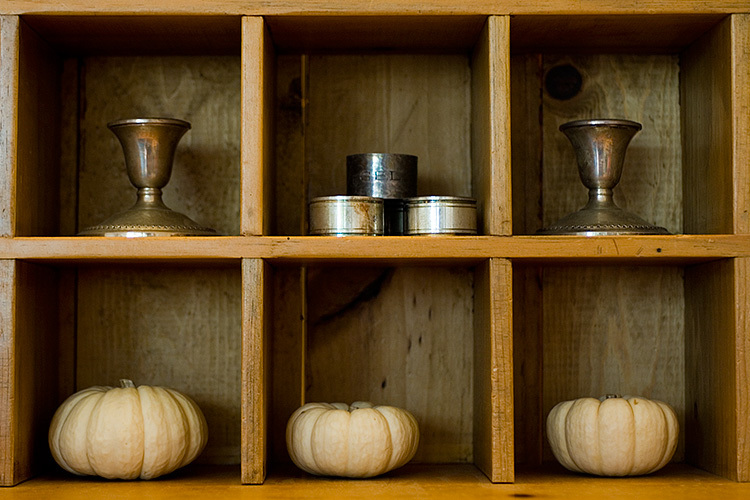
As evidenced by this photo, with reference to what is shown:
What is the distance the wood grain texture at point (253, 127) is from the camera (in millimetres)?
1485

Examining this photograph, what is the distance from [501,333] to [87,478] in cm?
74

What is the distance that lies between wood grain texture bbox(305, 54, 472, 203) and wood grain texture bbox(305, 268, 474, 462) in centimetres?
21

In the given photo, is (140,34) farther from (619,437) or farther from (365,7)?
(619,437)

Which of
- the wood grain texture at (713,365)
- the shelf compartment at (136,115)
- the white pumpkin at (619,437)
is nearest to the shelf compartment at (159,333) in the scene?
the shelf compartment at (136,115)

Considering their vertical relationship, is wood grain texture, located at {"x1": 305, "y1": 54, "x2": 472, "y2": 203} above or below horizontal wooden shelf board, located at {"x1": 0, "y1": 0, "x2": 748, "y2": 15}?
below

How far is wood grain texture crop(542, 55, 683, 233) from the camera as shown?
179cm

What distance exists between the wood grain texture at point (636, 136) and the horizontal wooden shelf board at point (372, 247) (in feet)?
1.01

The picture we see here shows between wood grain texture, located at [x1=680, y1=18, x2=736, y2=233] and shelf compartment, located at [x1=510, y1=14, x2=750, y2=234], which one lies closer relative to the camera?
wood grain texture, located at [x1=680, y1=18, x2=736, y2=233]

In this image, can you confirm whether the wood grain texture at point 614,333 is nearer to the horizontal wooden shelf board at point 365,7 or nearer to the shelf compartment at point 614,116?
the shelf compartment at point 614,116

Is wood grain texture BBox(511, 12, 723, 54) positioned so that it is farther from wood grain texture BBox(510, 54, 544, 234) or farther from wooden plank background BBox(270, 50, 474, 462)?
wooden plank background BBox(270, 50, 474, 462)

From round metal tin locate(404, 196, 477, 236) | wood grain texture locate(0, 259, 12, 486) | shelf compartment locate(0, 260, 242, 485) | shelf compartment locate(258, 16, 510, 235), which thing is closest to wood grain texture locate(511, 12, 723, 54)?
shelf compartment locate(258, 16, 510, 235)

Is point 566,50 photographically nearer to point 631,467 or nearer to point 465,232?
point 465,232

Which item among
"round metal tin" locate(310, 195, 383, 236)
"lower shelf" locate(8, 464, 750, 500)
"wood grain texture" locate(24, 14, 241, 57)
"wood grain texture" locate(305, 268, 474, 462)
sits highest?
"wood grain texture" locate(24, 14, 241, 57)

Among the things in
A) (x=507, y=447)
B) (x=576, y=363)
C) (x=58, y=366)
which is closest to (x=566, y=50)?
(x=576, y=363)
